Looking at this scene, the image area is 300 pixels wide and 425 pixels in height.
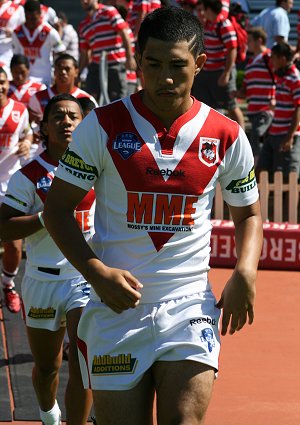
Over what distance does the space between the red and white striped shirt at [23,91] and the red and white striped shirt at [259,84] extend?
117 inches

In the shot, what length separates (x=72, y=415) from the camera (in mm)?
5602

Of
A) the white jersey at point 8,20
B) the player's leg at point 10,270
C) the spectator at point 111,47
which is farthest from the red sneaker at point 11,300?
the white jersey at point 8,20

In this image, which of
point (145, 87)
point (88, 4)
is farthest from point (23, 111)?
point (145, 87)

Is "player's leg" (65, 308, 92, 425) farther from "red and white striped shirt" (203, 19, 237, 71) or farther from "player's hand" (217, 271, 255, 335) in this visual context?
"red and white striped shirt" (203, 19, 237, 71)

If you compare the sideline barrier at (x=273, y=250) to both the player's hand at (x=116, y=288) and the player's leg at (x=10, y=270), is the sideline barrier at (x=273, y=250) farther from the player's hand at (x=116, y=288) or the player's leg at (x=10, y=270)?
the player's hand at (x=116, y=288)

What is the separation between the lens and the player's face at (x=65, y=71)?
34.9 ft

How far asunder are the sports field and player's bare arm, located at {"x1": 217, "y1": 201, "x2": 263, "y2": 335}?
116 inches

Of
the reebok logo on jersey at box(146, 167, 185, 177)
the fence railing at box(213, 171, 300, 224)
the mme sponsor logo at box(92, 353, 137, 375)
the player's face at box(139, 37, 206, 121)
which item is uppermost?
the player's face at box(139, 37, 206, 121)

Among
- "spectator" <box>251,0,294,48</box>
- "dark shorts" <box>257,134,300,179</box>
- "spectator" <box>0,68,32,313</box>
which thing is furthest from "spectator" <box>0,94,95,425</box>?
"spectator" <box>251,0,294,48</box>

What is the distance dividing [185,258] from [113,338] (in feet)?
1.35

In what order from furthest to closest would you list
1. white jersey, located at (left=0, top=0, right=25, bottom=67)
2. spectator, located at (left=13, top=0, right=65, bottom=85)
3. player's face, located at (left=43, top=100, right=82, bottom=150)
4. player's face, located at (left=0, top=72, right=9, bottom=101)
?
white jersey, located at (left=0, top=0, right=25, bottom=67) < spectator, located at (left=13, top=0, right=65, bottom=85) < player's face, located at (left=0, top=72, right=9, bottom=101) < player's face, located at (left=43, top=100, right=82, bottom=150)

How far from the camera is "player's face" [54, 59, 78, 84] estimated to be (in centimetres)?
1065

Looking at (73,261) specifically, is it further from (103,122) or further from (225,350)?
(225,350)

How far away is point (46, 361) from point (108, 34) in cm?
951
